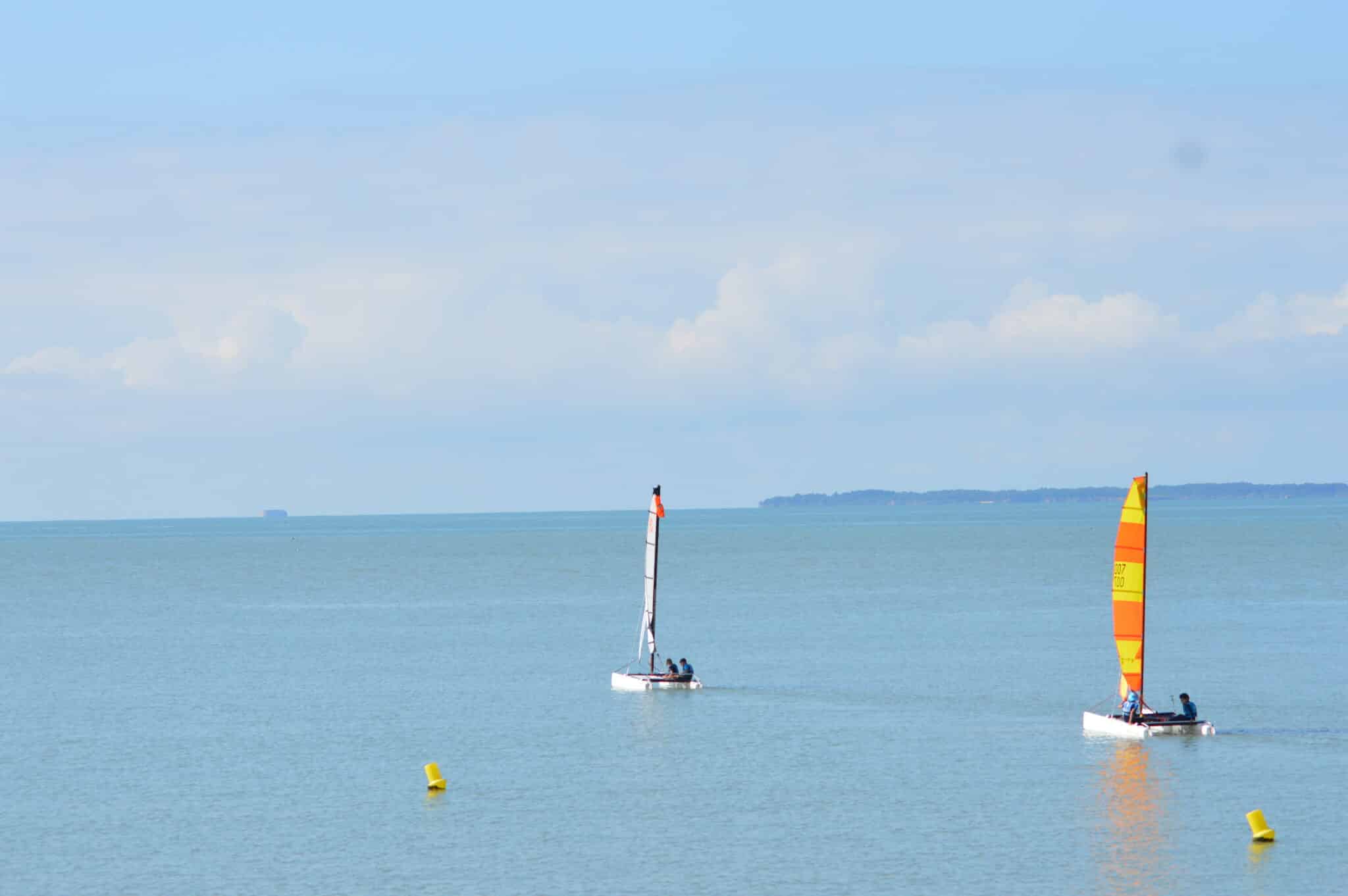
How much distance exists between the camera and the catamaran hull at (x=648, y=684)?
82625 millimetres

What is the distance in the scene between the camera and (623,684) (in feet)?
279

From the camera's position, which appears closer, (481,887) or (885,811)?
(481,887)

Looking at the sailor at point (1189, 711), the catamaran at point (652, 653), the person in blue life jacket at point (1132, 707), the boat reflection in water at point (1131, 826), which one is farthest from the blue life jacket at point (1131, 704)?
the catamaran at point (652, 653)

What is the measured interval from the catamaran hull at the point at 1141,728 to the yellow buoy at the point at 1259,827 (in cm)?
1589

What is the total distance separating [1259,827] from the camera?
4859 cm

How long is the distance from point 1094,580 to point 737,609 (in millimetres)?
49479

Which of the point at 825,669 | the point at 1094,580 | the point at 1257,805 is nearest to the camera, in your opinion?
the point at 1257,805

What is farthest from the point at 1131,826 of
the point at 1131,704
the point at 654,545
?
the point at 654,545

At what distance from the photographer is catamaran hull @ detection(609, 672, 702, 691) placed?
82.6 meters

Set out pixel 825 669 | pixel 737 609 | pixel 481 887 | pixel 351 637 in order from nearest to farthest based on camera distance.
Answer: pixel 481 887
pixel 825 669
pixel 351 637
pixel 737 609

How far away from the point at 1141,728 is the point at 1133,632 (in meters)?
3.48

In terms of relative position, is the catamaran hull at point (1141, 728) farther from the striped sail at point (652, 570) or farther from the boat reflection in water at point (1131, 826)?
the striped sail at point (652, 570)

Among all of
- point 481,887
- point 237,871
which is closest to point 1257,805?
point 481,887

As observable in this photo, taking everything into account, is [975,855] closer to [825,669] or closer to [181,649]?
[825,669]
